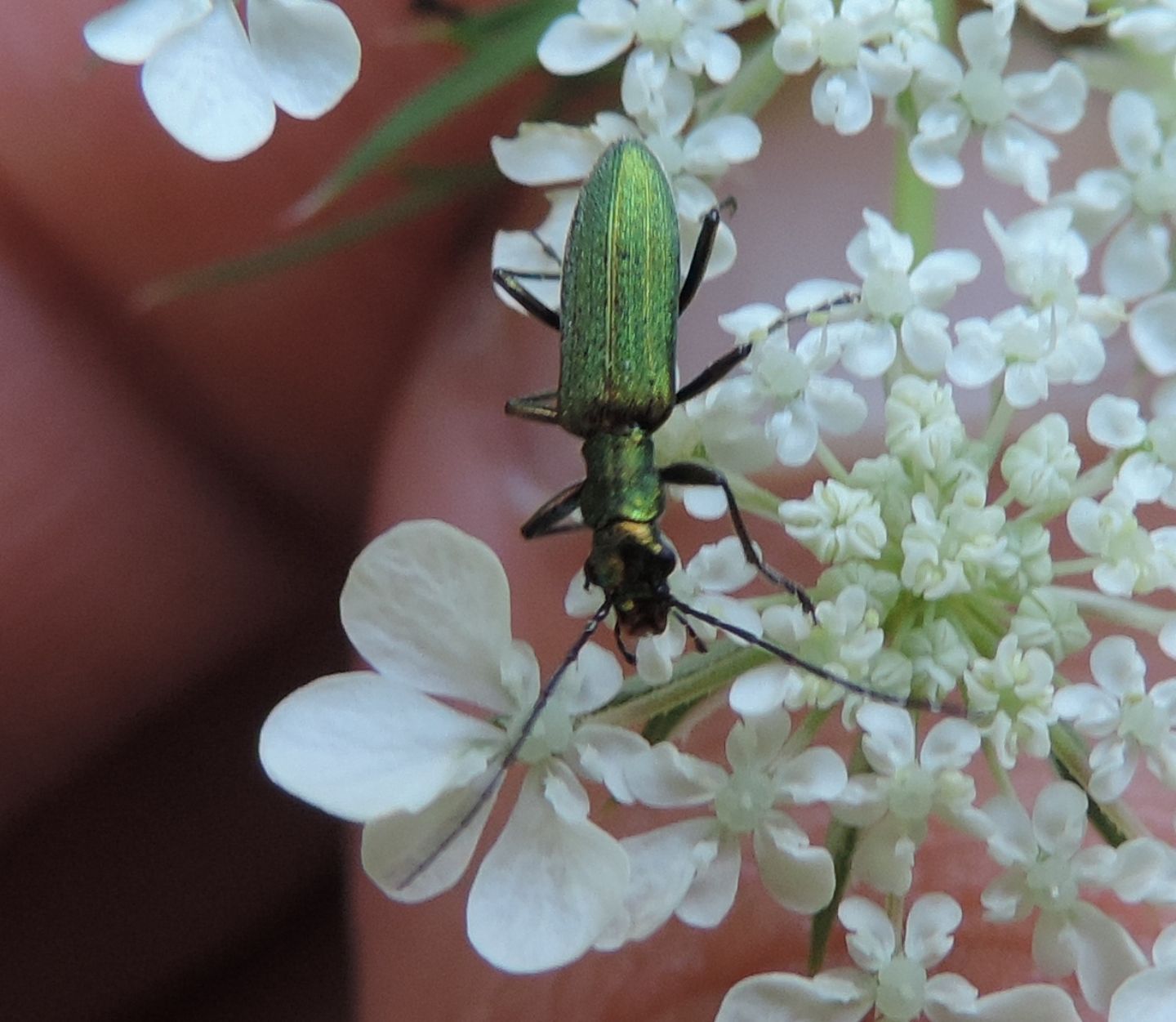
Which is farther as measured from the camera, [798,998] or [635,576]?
[635,576]

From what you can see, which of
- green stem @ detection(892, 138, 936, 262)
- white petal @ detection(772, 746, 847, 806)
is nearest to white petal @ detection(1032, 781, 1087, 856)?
white petal @ detection(772, 746, 847, 806)

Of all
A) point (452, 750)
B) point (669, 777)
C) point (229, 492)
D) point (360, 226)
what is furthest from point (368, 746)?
point (229, 492)

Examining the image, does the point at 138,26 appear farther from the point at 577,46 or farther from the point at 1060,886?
the point at 1060,886

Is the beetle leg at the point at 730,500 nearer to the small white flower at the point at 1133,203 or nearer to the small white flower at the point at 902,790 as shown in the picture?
the small white flower at the point at 902,790

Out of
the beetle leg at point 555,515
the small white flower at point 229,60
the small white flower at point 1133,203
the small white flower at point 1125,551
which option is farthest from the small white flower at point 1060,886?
the small white flower at point 229,60

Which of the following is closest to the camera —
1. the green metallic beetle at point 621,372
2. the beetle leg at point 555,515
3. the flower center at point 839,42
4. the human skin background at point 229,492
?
the flower center at point 839,42

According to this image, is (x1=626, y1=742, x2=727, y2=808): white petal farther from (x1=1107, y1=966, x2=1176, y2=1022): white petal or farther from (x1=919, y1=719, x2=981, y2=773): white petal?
(x1=1107, y1=966, x2=1176, y2=1022): white petal

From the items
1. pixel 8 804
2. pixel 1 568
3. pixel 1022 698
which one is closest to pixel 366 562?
pixel 1022 698
